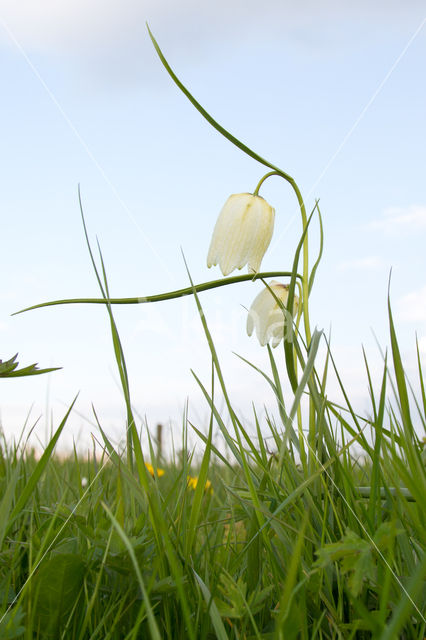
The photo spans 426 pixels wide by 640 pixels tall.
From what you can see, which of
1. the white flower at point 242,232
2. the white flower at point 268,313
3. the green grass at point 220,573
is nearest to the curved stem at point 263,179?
the white flower at point 242,232

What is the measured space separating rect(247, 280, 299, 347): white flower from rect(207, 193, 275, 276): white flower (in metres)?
0.07

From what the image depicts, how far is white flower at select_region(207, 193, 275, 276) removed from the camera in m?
1.21

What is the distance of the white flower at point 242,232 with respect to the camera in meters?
1.21

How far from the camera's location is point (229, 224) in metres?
1.22

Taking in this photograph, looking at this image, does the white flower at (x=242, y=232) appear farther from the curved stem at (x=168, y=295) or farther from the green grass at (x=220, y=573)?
the green grass at (x=220, y=573)

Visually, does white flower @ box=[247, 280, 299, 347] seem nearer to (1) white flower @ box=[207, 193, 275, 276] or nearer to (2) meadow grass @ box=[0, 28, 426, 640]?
(1) white flower @ box=[207, 193, 275, 276]

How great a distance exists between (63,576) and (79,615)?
7 centimetres

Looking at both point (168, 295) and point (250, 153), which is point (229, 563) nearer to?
point (168, 295)

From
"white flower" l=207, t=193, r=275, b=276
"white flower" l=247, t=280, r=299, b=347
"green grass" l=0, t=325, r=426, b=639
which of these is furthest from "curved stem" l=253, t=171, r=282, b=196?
"green grass" l=0, t=325, r=426, b=639

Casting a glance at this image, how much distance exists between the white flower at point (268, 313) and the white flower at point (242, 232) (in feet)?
0.22

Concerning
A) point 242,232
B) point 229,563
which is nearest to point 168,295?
point 242,232

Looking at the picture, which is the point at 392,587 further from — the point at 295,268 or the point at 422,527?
the point at 295,268

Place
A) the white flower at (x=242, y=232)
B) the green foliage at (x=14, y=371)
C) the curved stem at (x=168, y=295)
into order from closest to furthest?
the green foliage at (x=14, y=371), the curved stem at (x=168, y=295), the white flower at (x=242, y=232)

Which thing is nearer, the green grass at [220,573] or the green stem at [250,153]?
the green grass at [220,573]
